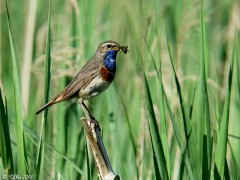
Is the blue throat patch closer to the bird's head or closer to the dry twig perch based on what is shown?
the bird's head

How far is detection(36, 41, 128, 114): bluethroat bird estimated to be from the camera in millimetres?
4113

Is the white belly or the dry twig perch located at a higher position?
the white belly

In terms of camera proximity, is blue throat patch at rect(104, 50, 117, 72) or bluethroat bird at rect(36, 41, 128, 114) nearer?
bluethroat bird at rect(36, 41, 128, 114)

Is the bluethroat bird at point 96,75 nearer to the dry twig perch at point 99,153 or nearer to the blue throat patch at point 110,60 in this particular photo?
the blue throat patch at point 110,60

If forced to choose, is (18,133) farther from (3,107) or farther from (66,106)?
(66,106)

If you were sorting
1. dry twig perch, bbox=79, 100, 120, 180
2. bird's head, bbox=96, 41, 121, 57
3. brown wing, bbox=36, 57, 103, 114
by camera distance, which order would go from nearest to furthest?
1. dry twig perch, bbox=79, 100, 120, 180
2. brown wing, bbox=36, 57, 103, 114
3. bird's head, bbox=96, 41, 121, 57

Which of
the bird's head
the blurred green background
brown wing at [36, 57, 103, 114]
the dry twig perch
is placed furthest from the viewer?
the bird's head

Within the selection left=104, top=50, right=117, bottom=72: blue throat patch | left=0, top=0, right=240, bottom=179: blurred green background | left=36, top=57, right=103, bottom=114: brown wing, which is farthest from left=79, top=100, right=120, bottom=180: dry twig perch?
left=104, top=50, right=117, bottom=72: blue throat patch

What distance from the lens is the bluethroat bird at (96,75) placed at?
4.11 m

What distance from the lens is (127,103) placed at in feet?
16.4

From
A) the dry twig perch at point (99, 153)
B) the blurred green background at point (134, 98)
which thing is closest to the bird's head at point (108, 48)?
the blurred green background at point (134, 98)

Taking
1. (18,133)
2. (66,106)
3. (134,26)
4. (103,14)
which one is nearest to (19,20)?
(103,14)

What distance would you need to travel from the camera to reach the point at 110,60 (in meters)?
4.34

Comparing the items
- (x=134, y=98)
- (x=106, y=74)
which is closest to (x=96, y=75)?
(x=106, y=74)
